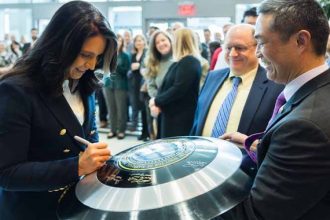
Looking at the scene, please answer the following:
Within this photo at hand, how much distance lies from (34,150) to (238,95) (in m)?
1.15

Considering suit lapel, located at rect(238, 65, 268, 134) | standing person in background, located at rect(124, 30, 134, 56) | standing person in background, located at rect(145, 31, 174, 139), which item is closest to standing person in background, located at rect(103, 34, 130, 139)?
standing person in background, located at rect(124, 30, 134, 56)

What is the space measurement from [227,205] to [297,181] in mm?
169

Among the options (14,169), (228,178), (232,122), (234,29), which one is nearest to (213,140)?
(228,178)

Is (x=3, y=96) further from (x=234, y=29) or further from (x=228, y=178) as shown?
(x=234, y=29)

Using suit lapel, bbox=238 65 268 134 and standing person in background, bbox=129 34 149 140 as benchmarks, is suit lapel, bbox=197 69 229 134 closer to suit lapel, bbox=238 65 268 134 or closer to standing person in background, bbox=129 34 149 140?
suit lapel, bbox=238 65 268 134

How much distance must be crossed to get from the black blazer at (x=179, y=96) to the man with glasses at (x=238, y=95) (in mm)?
1171

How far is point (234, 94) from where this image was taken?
200 cm

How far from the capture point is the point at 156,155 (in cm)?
104

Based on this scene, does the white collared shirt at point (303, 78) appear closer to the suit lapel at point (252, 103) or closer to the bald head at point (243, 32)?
the suit lapel at point (252, 103)

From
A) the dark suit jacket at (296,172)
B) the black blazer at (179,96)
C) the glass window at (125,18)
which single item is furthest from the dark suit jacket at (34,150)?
the glass window at (125,18)

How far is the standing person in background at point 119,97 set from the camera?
5.45 metres

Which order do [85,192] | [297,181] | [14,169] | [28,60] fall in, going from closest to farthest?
[297,181] → [85,192] → [14,169] → [28,60]

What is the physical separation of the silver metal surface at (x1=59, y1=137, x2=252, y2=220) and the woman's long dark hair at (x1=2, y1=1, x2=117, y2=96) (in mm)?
368

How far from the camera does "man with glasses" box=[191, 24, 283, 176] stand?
1.85 meters
